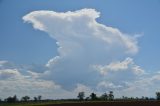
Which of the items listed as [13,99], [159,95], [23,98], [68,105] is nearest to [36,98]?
[23,98]

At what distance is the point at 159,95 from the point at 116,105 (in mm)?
73686

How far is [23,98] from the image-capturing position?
14138cm

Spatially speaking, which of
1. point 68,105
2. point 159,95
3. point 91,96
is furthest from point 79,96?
point 68,105

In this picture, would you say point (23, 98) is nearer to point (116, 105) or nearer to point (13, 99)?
point (13, 99)

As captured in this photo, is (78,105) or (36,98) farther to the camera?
(36,98)

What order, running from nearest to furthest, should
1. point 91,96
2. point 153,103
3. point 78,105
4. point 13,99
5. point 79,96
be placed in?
point 153,103 < point 78,105 < point 91,96 < point 13,99 < point 79,96

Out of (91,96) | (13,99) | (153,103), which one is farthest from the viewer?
(13,99)

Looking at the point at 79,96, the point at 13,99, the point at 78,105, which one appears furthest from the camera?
the point at 79,96

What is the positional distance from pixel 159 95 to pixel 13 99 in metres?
56.3

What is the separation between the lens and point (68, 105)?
48.9 m

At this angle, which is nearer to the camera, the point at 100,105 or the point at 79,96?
the point at 100,105

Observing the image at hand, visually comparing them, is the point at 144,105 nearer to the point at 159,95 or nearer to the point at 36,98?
the point at 159,95

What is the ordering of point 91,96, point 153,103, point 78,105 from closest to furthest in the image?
point 153,103 < point 78,105 < point 91,96

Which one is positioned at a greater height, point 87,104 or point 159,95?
point 159,95
